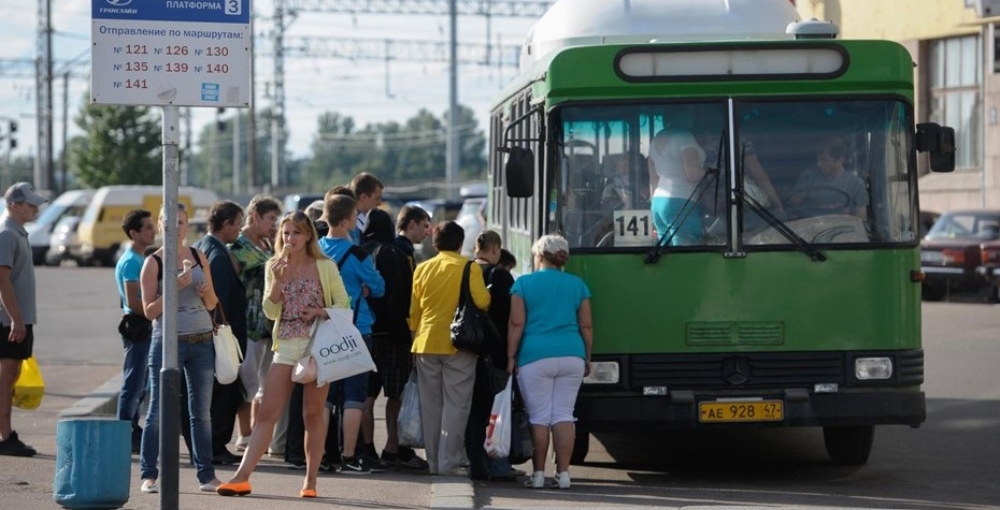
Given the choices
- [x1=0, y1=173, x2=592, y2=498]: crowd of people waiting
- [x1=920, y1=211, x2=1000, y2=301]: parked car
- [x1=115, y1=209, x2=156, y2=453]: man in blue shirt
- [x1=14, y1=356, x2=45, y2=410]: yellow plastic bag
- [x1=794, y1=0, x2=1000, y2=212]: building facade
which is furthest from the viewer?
[x1=794, y1=0, x2=1000, y2=212]: building facade

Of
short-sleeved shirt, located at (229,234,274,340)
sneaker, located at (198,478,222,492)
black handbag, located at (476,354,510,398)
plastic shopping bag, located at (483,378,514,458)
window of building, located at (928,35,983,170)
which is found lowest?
sneaker, located at (198,478,222,492)

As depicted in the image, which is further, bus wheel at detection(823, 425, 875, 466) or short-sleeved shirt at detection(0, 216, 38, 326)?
bus wheel at detection(823, 425, 875, 466)

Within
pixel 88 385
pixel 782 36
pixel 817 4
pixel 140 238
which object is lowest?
pixel 88 385

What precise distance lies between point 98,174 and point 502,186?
66770mm

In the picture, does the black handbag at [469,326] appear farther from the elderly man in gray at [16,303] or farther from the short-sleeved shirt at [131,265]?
the elderly man in gray at [16,303]

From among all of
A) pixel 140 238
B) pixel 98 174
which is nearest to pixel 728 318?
pixel 140 238

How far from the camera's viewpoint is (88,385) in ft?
54.9

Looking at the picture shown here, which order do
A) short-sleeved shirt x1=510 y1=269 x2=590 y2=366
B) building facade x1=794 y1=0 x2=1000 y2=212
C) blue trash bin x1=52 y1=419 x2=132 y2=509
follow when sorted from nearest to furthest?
1. blue trash bin x1=52 y1=419 x2=132 y2=509
2. short-sleeved shirt x1=510 y1=269 x2=590 y2=366
3. building facade x1=794 y1=0 x2=1000 y2=212

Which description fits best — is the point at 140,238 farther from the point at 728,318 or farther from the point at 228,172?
the point at 228,172

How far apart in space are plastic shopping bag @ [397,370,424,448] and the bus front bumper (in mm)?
1165

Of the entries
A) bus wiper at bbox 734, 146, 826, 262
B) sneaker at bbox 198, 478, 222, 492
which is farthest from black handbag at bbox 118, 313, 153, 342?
bus wiper at bbox 734, 146, 826, 262

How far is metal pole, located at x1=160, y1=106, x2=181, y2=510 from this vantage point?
836cm

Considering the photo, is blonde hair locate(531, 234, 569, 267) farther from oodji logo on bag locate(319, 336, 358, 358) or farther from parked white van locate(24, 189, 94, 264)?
parked white van locate(24, 189, 94, 264)

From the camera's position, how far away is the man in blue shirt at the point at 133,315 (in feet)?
35.9
